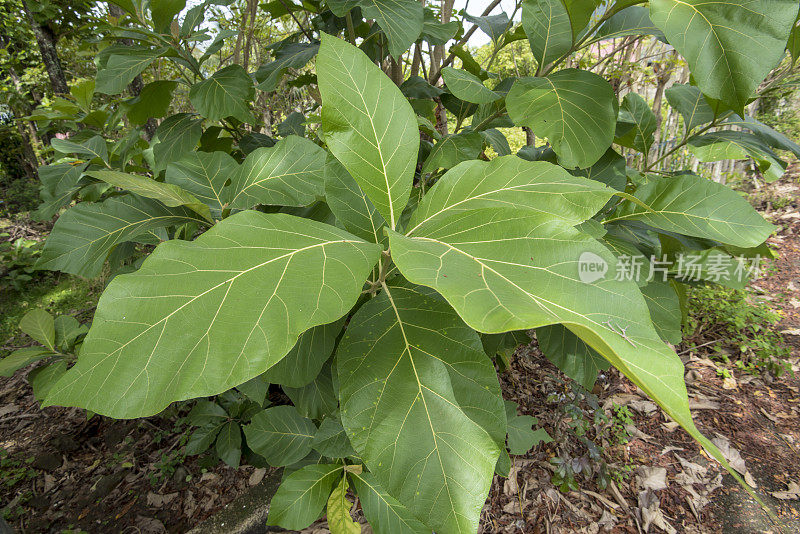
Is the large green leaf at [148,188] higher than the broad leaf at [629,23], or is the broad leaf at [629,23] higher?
the broad leaf at [629,23]

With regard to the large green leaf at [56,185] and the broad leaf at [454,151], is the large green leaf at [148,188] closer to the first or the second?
the broad leaf at [454,151]

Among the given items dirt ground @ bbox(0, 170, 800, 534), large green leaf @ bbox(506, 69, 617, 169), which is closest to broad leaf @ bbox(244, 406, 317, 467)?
dirt ground @ bbox(0, 170, 800, 534)

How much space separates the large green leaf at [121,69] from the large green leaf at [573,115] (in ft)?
3.88

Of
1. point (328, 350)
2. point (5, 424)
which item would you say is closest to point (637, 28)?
point (328, 350)

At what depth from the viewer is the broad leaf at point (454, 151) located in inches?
44.8

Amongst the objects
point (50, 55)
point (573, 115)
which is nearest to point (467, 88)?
point (573, 115)

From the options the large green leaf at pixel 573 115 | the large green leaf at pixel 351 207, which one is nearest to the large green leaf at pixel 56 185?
the large green leaf at pixel 351 207

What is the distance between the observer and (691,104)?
130 cm

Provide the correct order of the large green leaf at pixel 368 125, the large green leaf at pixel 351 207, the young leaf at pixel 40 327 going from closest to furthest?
the large green leaf at pixel 368 125 < the large green leaf at pixel 351 207 < the young leaf at pixel 40 327

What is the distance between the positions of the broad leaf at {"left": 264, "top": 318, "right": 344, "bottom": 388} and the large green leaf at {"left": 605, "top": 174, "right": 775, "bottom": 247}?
35.9 inches

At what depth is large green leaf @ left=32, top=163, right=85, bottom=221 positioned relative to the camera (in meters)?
1.42

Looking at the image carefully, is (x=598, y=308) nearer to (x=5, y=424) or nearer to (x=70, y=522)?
(x=70, y=522)

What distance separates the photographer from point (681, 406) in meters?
0.36

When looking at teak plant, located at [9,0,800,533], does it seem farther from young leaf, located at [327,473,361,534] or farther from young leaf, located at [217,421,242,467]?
young leaf, located at [217,421,242,467]
